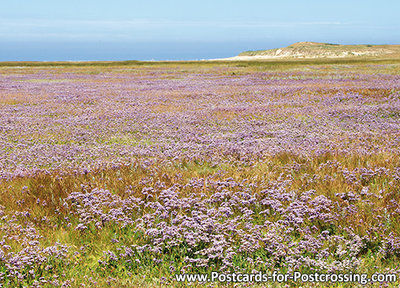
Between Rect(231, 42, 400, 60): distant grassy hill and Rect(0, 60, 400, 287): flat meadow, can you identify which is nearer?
Rect(0, 60, 400, 287): flat meadow

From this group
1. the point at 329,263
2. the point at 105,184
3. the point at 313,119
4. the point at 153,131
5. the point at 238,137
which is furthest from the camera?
the point at 313,119

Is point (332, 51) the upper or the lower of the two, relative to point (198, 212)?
upper

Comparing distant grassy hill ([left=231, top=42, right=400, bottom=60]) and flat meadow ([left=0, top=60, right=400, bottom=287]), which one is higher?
distant grassy hill ([left=231, top=42, right=400, bottom=60])

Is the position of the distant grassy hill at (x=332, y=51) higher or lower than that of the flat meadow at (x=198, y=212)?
higher

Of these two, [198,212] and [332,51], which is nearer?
[198,212]

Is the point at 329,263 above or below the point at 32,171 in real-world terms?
below

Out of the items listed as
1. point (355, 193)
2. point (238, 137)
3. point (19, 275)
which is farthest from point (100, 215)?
point (238, 137)

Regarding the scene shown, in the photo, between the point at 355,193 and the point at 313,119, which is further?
the point at 313,119

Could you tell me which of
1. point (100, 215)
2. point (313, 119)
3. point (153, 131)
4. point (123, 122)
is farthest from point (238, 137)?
point (100, 215)

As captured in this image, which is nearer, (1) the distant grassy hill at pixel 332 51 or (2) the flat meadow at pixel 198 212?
(2) the flat meadow at pixel 198 212

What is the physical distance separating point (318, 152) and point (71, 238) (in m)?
6.01

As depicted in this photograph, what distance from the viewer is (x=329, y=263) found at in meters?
3.93

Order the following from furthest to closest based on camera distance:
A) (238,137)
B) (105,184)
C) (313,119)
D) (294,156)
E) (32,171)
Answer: (313,119)
(238,137)
(294,156)
(32,171)
(105,184)

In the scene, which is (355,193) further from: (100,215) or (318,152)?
(100,215)
